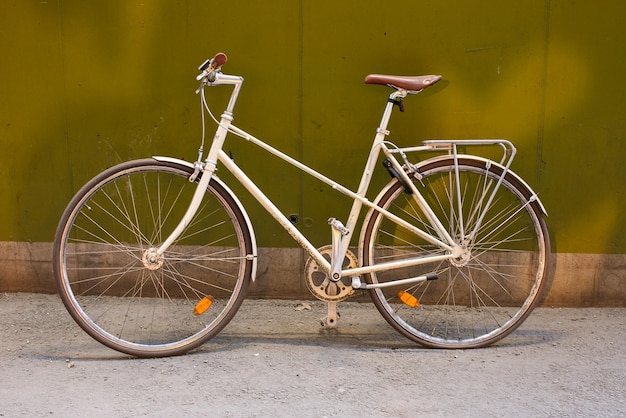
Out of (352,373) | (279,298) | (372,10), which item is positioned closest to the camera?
(352,373)

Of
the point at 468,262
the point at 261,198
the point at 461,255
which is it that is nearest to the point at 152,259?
the point at 261,198

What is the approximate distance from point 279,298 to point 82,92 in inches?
77.6

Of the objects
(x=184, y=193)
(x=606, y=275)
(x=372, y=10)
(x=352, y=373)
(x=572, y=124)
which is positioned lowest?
(x=352, y=373)

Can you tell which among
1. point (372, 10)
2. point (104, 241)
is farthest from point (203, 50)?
point (104, 241)

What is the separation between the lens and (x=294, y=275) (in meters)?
4.46

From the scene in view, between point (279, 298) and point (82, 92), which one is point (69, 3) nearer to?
point (82, 92)

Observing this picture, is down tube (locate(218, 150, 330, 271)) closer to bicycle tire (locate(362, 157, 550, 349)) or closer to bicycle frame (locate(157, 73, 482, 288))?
Result: bicycle frame (locate(157, 73, 482, 288))

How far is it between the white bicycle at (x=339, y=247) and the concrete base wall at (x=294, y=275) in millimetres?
196

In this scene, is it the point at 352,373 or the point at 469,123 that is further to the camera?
the point at 469,123

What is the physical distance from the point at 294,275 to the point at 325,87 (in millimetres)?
1312

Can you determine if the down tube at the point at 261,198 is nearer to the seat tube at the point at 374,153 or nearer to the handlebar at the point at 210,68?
the seat tube at the point at 374,153

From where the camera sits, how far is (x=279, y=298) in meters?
4.51

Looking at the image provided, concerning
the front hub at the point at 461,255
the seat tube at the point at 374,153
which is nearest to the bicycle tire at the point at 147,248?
the seat tube at the point at 374,153

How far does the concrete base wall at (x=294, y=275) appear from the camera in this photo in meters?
4.34
